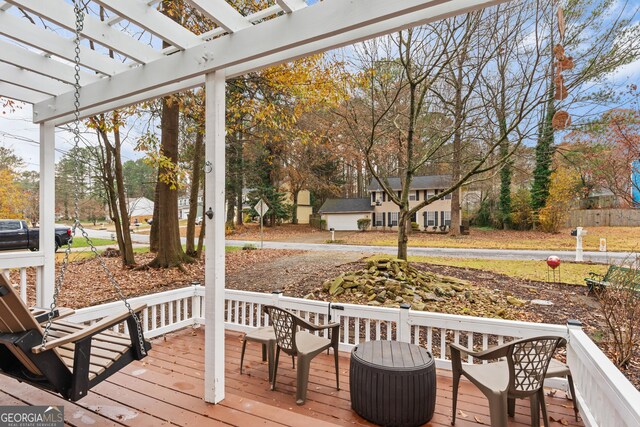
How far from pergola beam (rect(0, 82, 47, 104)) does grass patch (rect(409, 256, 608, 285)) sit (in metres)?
9.66

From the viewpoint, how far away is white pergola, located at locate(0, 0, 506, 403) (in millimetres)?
1770

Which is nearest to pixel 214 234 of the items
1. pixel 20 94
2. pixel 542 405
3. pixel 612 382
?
pixel 612 382

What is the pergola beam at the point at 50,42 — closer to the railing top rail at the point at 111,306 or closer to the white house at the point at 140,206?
the railing top rail at the point at 111,306

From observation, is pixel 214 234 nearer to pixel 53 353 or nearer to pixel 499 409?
pixel 53 353

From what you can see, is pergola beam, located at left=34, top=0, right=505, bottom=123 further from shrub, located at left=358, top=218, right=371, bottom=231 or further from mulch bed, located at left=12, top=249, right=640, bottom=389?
shrub, located at left=358, top=218, right=371, bottom=231

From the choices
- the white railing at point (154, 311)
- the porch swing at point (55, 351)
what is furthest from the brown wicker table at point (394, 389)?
the white railing at point (154, 311)

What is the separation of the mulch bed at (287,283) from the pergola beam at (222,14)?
5.18 m

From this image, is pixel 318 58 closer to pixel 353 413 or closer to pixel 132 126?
pixel 132 126

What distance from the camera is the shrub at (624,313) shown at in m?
3.50

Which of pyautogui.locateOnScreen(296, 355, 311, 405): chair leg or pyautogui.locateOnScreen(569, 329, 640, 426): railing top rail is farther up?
pyautogui.locateOnScreen(569, 329, 640, 426): railing top rail

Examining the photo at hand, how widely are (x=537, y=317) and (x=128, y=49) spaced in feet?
20.6

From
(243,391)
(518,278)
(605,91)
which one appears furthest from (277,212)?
(243,391)

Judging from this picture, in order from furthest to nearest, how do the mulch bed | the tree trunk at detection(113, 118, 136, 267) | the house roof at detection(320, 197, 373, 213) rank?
the house roof at detection(320, 197, 373, 213) < the tree trunk at detection(113, 118, 136, 267) < the mulch bed

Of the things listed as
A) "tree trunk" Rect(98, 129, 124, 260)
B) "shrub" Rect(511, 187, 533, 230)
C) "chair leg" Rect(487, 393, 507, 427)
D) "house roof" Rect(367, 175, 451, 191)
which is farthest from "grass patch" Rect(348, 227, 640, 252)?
"chair leg" Rect(487, 393, 507, 427)
